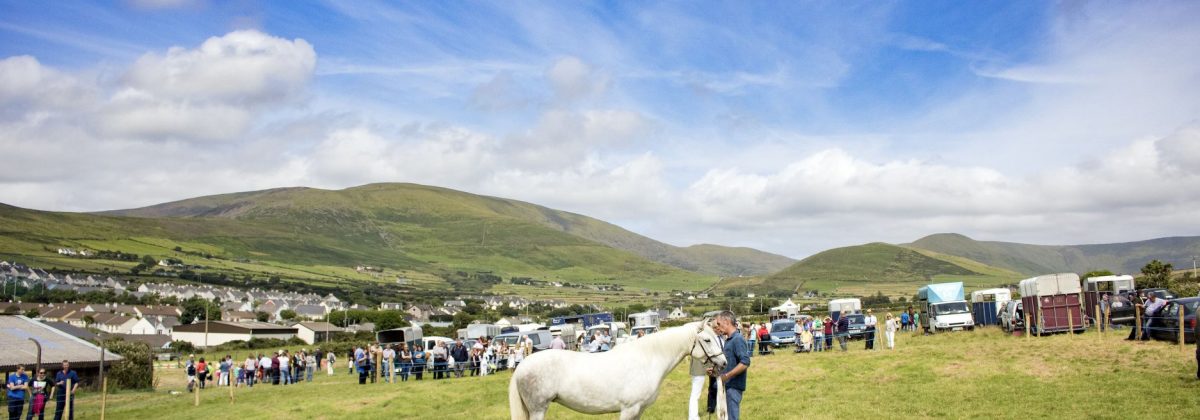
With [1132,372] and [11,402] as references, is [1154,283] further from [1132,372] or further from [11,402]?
[11,402]

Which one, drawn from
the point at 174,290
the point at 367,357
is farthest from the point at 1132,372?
the point at 174,290

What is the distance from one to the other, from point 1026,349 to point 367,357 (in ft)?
84.5

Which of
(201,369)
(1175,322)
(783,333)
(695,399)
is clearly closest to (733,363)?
(695,399)

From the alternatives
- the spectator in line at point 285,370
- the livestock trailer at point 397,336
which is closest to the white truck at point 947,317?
the livestock trailer at point 397,336

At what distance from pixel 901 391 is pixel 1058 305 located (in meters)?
15.7

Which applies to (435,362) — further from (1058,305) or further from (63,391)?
(1058,305)

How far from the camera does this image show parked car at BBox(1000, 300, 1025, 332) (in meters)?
34.4

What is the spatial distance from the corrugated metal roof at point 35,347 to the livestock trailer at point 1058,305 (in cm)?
4757

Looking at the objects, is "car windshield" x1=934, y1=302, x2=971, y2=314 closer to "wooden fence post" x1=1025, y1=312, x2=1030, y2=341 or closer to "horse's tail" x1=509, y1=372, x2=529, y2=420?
"wooden fence post" x1=1025, y1=312, x2=1030, y2=341

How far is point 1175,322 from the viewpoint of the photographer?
81.8ft

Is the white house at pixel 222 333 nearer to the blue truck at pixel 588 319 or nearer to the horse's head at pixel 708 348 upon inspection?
the blue truck at pixel 588 319

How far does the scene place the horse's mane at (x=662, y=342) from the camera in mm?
12414

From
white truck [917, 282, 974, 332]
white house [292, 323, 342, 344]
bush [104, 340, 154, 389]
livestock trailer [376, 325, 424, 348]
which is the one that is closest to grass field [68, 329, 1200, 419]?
white truck [917, 282, 974, 332]

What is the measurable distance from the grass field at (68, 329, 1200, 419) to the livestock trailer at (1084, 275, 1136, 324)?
9.34ft
